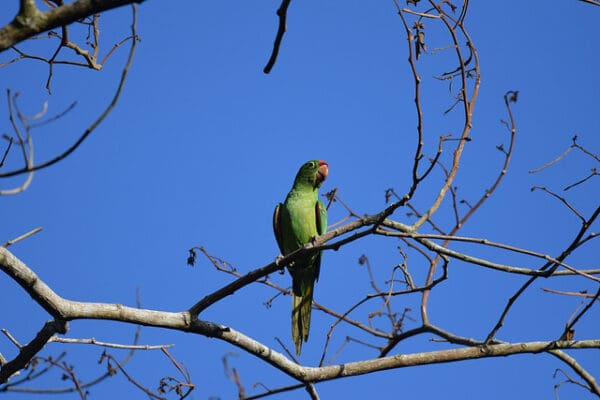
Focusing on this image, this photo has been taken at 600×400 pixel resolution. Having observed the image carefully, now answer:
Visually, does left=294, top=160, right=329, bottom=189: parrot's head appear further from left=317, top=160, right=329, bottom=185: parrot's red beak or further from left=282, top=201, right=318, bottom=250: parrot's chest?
left=282, top=201, right=318, bottom=250: parrot's chest

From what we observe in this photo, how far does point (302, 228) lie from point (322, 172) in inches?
30.3

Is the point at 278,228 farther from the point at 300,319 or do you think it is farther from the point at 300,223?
the point at 300,319

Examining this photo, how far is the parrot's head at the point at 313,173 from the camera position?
6828mm

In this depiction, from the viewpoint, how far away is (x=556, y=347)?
367 cm

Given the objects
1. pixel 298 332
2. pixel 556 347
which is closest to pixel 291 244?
pixel 298 332

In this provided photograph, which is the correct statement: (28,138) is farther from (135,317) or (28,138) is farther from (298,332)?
(298,332)

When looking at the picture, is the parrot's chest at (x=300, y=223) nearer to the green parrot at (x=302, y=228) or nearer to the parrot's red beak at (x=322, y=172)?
the green parrot at (x=302, y=228)

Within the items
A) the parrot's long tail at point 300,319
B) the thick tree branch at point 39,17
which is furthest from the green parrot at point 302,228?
the thick tree branch at point 39,17

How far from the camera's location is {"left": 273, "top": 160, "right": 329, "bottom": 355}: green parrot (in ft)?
18.9

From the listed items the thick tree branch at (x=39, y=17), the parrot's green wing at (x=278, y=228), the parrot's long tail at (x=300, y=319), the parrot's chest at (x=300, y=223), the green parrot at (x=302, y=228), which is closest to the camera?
the thick tree branch at (x=39, y=17)

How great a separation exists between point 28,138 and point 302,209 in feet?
14.7

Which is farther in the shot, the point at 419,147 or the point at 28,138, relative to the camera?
the point at 419,147

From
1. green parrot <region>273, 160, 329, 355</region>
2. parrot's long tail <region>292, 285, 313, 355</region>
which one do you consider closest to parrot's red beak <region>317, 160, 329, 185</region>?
green parrot <region>273, 160, 329, 355</region>

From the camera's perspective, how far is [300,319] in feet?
18.8
